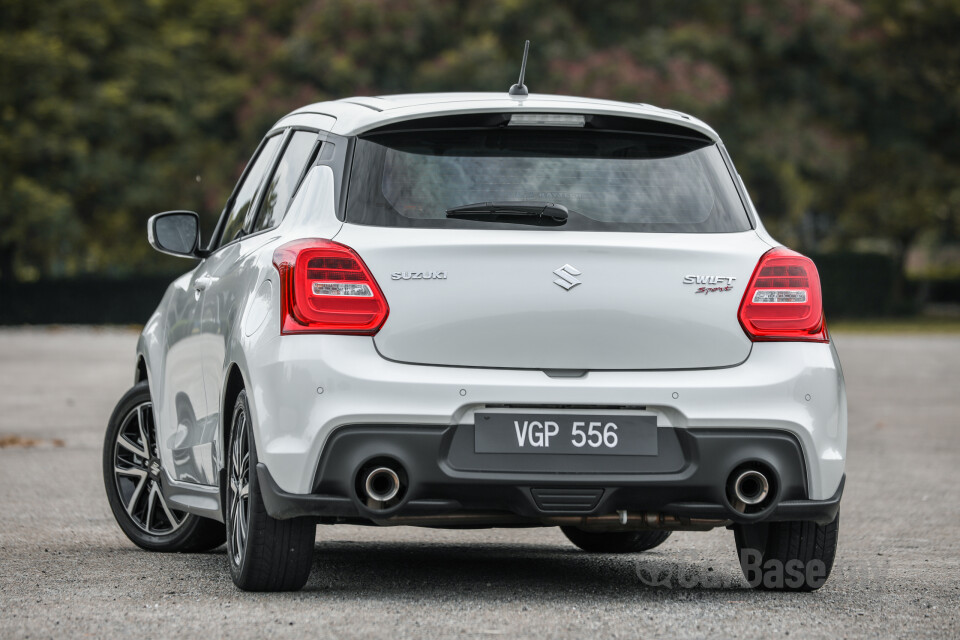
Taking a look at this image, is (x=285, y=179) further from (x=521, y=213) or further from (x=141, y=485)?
(x=141, y=485)

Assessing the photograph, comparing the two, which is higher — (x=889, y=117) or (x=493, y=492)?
(x=493, y=492)

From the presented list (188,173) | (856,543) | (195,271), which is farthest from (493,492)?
(188,173)

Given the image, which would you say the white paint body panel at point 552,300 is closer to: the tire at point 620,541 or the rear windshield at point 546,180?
the rear windshield at point 546,180

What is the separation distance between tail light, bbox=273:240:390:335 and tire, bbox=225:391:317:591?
452mm

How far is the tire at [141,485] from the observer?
23.8 feet

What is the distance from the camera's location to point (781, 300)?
570 centimetres

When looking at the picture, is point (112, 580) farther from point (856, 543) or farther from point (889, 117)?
point (889, 117)

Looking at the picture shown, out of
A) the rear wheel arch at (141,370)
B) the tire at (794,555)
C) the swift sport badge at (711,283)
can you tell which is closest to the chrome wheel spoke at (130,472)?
the rear wheel arch at (141,370)

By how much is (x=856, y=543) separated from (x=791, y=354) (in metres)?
2.48

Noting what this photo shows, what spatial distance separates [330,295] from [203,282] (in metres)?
1.51

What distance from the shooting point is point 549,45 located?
41.2 meters

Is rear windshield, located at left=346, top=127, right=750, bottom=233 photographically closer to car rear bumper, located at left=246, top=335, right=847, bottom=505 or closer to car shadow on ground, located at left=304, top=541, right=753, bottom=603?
car rear bumper, located at left=246, top=335, right=847, bottom=505

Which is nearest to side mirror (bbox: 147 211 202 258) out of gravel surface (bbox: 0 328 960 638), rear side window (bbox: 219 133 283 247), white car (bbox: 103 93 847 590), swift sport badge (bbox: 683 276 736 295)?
rear side window (bbox: 219 133 283 247)

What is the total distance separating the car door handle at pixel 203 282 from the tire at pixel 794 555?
2.16 metres
